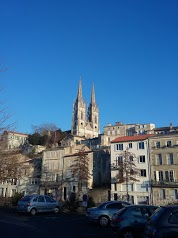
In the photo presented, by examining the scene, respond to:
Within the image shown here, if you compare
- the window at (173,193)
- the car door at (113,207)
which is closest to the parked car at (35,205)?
the car door at (113,207)

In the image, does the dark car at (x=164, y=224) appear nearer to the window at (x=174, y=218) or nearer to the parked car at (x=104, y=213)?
the window at (x=174, y=218)

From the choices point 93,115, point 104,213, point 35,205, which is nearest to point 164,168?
point 35,205

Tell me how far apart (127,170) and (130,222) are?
34.0m

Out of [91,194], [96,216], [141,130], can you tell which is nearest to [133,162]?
[91,194]

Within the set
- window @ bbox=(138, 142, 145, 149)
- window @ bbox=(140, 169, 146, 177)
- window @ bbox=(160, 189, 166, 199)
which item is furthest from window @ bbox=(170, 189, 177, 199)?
window @ bbox=(138, 142, 145, 149)

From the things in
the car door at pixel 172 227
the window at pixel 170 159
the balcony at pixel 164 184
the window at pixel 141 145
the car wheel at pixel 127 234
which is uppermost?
the window at pixel 141 145

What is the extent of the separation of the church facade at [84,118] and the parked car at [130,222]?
12936 cm

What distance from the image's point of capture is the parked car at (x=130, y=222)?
11.1 meters

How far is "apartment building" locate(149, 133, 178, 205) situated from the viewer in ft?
137

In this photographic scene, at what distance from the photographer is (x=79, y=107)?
154625mm

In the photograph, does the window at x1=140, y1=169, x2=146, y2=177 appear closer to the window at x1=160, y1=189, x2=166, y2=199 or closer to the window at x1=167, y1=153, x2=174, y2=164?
the window at x1=160, y1=189, x2=166, y2=199

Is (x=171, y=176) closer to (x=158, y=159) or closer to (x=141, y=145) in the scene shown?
(x=158, y=159)

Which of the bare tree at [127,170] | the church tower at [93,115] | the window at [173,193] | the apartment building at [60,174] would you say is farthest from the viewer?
the church tower at [93,115]

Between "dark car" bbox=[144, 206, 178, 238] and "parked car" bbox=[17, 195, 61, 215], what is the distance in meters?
15.0
